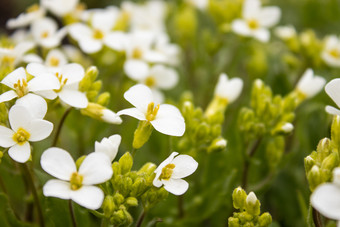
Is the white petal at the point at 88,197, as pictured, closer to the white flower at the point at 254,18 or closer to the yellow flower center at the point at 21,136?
the yellow flower center at the point at 21,136

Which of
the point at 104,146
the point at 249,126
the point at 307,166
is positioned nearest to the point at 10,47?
the point at 104,146

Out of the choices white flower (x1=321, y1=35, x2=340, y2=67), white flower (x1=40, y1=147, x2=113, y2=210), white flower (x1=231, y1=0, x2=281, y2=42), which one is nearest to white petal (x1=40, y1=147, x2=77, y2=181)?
white flower (x1=40, y1=147, x2=113, y2=210)

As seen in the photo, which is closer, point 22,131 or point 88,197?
point 88,197

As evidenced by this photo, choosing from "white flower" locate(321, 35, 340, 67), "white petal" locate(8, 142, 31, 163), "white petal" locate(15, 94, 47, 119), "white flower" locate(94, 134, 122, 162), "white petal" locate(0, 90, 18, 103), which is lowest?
"white flower" locate(321, 35, 340, 67)

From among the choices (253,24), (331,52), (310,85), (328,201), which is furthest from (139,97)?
(331,52)

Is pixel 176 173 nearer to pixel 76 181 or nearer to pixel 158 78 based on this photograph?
pixel 76 181

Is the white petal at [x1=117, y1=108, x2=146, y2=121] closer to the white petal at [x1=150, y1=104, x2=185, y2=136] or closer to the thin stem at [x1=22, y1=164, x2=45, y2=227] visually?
the white petal at [x1=150, y1=104, x2=185, y2=136]

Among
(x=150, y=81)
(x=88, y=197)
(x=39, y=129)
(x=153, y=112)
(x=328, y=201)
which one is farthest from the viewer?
(x=150, y=81)
